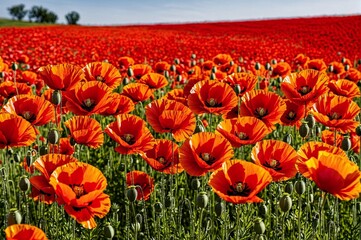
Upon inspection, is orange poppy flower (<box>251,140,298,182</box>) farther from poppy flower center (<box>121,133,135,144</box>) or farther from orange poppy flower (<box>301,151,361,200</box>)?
poppy flower center (<box>121,133,135,144</box>)

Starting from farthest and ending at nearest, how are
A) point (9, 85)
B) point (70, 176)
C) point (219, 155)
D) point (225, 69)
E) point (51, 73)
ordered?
point (225, 69) → point (9, 85) → point (51, 73) → point (219, 155) → point (70, 176)

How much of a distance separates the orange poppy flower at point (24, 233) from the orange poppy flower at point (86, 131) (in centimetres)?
102

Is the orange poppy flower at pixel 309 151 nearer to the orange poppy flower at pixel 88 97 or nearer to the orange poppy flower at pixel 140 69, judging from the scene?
the orange poppy flower at pixel 88 97

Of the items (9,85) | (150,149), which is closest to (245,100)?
(150,149)

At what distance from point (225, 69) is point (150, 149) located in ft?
9.74

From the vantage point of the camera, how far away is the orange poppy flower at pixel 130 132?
7.35ft

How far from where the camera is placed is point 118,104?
9.02 feet

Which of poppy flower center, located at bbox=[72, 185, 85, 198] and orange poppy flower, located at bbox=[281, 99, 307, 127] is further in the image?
orange poppy flower, located at bbox=[281, 99, 307, 127]

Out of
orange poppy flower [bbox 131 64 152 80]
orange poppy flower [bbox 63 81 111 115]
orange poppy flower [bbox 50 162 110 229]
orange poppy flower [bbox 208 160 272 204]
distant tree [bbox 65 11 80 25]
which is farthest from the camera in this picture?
distant tree [bbox 65 11 80 25]

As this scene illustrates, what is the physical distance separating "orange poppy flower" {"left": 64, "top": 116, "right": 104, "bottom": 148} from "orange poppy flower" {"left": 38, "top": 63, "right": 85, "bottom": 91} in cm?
25

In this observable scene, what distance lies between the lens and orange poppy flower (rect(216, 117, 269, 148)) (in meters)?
2.21

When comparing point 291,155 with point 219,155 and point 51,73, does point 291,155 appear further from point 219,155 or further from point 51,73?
point 51,73

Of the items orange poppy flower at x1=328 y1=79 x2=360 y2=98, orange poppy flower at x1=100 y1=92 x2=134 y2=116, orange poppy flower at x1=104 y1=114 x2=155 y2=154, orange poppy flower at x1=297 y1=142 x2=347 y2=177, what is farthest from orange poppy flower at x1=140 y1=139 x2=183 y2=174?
orange poppy flower at x1=328 y1=79 x2=360 y2=98

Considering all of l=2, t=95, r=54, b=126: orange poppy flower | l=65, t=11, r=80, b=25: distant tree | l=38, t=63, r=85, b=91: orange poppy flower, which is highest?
l=38, t=63, r=85, b=91: orange poppy flower
